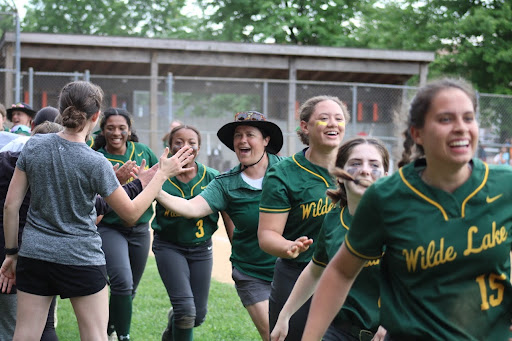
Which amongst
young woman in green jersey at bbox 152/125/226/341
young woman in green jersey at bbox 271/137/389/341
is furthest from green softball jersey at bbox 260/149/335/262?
young woman in green jersey at bbox 152/125/226/341

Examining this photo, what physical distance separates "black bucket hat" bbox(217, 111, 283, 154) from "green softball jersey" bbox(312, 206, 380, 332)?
1894mm

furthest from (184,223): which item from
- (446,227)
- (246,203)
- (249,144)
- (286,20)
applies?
(286,20)

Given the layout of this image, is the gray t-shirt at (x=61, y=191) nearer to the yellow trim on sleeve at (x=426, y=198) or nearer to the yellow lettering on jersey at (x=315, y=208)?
the yellow lettering on jersey at (x=315, y=208)

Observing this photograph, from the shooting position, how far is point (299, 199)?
4.27 metres

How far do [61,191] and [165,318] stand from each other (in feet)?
12.3

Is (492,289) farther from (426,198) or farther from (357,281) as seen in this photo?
(357,281)

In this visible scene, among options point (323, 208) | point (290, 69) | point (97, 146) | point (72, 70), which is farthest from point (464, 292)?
point (72, 70)

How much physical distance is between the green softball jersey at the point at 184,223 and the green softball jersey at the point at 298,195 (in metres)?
1.66

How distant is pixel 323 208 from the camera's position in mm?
4297

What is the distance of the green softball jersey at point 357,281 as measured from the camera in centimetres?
342

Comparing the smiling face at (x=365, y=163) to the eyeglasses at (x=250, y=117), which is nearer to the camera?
the smiling face at (x=365, y=163)

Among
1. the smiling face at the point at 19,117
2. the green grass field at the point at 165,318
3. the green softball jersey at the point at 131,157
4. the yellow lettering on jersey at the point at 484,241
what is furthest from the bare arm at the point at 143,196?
the smiling face at the point at 19,117

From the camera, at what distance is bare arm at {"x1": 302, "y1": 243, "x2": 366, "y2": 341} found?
8.64 feet

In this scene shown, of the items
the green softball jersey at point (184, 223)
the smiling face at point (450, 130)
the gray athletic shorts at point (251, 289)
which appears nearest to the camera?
the smiling face at point (450, 130)
